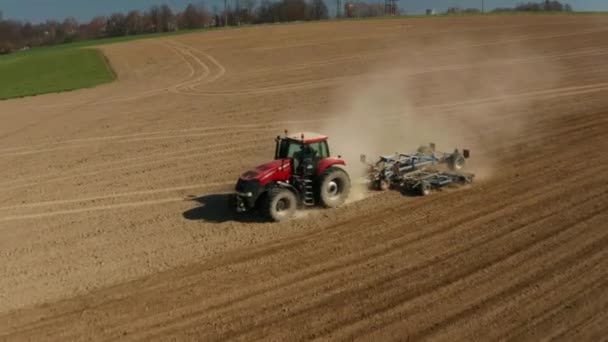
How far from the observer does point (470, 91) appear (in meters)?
29.3

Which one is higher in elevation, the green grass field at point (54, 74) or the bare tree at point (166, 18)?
the bare tree at point (166, 18)

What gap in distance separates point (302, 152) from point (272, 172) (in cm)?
88

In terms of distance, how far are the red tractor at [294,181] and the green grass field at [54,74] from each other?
2927 centimetres

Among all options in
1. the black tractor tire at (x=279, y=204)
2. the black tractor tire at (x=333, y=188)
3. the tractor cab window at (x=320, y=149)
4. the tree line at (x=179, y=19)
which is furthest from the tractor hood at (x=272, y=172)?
the tree line at (x=179, y=19)

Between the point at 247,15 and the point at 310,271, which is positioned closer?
the point at 310,271

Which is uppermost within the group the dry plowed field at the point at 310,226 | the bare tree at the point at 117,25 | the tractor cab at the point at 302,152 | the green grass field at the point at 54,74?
the bare tree at the point at 117,25

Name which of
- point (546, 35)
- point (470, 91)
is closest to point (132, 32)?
point (546, 35)

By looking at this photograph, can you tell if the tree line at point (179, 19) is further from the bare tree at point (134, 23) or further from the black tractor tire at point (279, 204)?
the black tractor tire at point (279, 204)

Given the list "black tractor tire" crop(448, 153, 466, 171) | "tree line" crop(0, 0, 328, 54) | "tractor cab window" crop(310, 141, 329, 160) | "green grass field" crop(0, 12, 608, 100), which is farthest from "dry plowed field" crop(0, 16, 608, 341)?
"tree line" crop(0, 0, 328, 54)

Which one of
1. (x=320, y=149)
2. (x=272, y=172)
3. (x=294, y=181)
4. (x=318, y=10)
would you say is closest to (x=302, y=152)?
(x=320, y=149)

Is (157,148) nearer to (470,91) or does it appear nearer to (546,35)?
(470,91)

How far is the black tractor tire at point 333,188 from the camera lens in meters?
13.8

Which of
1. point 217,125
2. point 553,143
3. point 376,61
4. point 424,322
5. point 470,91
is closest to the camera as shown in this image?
point 424,322

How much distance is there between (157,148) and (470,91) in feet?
52.4
